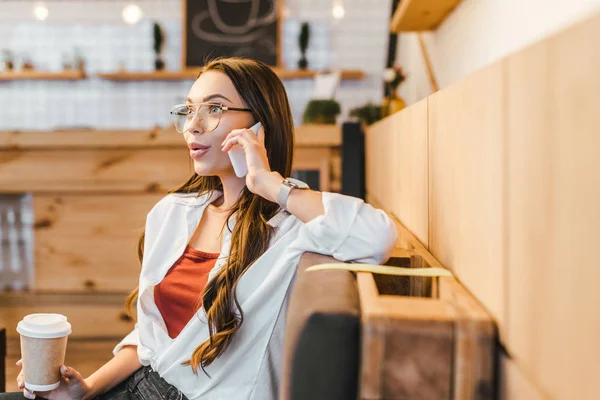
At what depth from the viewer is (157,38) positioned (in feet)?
16.6

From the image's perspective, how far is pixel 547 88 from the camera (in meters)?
0.57

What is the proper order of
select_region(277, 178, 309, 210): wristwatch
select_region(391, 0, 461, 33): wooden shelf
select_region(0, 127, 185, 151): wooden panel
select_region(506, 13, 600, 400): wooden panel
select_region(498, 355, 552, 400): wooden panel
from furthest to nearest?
select_region(0, 127, 185, 151): wooden panel → select_region(391, 0, 461, 33): wooden shelf → select_region(277, 178, 309, 210): wristwatch → select_region(498, 355, 552, 400): wooden panel → select_region(506, 13, 600, 400): wooden panel

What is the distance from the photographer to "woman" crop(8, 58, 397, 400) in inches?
45.3

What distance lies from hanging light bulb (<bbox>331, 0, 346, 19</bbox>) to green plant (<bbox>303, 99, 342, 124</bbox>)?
1620 mm

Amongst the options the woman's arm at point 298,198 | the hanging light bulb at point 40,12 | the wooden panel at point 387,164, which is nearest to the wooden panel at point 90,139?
the wooden panel at point 387,164

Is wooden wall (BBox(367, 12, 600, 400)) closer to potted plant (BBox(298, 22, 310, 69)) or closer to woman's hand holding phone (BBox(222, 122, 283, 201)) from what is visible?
woman's hand holding phone (BBox(222, 122, 283, 201))

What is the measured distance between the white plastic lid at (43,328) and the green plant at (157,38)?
4.20 m

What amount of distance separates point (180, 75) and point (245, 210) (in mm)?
3843

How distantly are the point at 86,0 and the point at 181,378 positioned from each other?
15.4 feet

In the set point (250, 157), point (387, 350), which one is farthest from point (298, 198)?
point (387, 350)

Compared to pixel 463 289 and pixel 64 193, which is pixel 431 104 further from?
pixel 64 193

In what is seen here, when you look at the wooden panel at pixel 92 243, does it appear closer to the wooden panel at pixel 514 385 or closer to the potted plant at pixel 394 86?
the potted plant at pixel 394 86

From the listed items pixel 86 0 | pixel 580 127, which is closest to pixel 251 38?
pixel 86 0

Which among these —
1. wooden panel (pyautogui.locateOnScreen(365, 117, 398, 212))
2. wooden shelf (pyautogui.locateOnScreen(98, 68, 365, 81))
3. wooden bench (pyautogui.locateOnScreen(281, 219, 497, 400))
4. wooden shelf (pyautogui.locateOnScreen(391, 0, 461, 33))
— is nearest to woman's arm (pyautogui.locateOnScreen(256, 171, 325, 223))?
wooden bench (pyautogui.locateOnScreen(281, 219, 497, 400))
